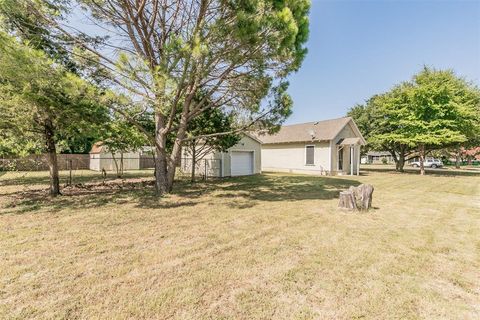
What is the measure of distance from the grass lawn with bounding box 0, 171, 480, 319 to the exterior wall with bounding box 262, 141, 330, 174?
494 inches

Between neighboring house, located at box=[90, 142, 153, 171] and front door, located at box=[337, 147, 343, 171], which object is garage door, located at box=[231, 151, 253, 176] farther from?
neighboring house, located at box=[90, 142, 153, 171]

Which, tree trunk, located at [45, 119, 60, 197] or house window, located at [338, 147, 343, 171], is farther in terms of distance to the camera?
house window, located at [338, 147, 343, 171]

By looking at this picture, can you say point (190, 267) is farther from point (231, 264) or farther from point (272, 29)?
point (272, 29)

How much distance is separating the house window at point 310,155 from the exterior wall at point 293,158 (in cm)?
19

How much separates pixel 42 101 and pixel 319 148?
17.8 m

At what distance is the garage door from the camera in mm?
17531

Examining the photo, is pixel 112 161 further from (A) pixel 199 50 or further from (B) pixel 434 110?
(B) pixel 434 110

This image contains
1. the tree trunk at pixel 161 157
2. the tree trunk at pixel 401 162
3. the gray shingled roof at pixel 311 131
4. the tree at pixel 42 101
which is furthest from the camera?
the tree trunk at pixel 401 162

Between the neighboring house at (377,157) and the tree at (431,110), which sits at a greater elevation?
the tree at (431,110)

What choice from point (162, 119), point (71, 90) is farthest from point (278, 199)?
point (71, 90)

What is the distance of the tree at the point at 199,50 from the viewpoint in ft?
19.0

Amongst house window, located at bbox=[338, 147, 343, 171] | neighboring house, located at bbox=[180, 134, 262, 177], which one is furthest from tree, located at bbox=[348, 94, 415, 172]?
neighboring house, located at bbox=[180, 134, 262, 177]

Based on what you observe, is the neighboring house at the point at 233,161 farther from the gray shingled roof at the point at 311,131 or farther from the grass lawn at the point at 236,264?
the grass lawn at the point at 236,264

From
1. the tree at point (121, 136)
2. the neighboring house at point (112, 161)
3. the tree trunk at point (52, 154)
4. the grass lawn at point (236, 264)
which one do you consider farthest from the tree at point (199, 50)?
the neighboring house at point (112, 161)
